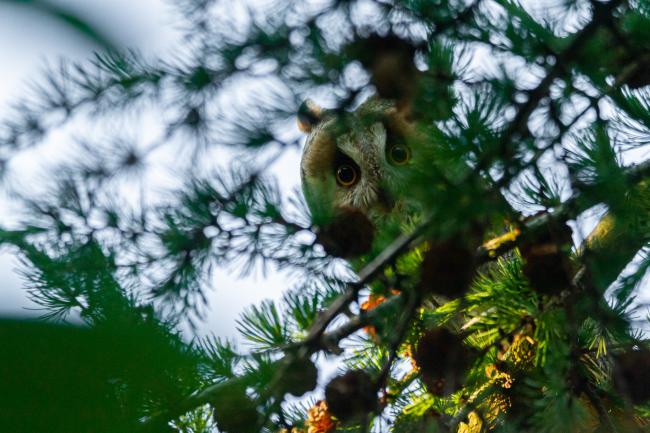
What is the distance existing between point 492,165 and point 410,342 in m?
0.52

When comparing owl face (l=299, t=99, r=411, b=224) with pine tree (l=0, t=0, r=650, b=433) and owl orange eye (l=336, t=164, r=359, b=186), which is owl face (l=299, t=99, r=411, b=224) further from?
pine tree (l=0, t=0, r=650, b=433)

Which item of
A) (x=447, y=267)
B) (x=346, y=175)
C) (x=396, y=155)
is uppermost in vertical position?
(x=346, y=175)

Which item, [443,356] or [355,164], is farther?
[355,164]

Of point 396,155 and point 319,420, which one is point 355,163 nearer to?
point 396,155

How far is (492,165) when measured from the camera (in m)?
0.83

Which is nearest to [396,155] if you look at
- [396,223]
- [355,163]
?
[355,163]

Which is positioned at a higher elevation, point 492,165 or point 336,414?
point 492,165

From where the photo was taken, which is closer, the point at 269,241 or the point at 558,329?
the point at 269,241

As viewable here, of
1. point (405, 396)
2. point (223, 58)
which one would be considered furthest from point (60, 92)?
point (405, 396)

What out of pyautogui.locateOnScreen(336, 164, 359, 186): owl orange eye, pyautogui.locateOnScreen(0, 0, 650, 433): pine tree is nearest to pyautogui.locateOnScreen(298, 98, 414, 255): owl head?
pyautogui.locateOnScreen(336, 164, 359, 186): owl orange eye

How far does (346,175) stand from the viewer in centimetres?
306

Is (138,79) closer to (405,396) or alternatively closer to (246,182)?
(246,182)

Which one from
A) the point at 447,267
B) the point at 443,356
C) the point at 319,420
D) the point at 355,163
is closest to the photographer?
the point at 447,267

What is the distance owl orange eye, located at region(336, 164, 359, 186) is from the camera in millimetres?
3033
